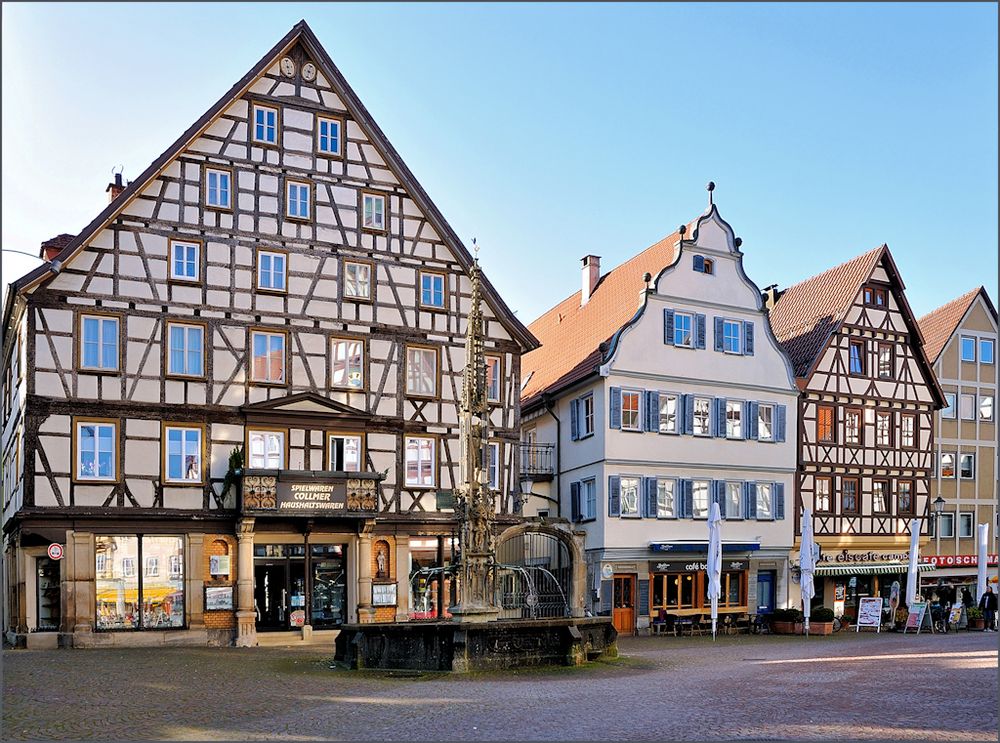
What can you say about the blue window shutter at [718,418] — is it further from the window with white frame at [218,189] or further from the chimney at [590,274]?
the window with white frame at [218,189]

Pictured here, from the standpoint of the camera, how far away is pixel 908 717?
14.7 metres

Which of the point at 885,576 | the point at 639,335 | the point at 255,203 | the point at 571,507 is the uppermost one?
the point at 255,203

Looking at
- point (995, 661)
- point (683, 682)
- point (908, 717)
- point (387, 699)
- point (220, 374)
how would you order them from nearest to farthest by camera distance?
point (908, 717), point (387, 699), point (683, 682), point (995, 661), point (220, 374)

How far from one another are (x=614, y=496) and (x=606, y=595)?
10.2ft

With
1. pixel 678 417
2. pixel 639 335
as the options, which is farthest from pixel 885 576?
pixel 639 335

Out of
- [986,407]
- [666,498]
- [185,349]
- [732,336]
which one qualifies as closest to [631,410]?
[666,498]

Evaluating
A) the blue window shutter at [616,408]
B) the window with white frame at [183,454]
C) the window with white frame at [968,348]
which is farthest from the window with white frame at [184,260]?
the window with white frame at [968,348]

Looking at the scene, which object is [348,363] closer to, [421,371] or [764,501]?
[421,371]

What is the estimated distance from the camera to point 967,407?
4772 centimetres

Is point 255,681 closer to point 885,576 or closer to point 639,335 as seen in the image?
Answer: point 639,335

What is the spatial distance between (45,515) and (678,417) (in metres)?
20.0

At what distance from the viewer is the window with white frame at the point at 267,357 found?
31.5 meters

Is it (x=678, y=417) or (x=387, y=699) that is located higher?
(x=678, y=417)

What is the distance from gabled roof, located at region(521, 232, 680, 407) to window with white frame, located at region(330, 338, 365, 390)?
324 inches
